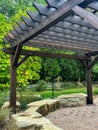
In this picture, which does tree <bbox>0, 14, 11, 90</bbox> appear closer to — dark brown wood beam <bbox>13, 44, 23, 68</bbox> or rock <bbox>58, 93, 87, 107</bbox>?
rock <bbox>58, 93, 87, 107</bbox>

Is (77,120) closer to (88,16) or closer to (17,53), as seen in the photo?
(17,53)

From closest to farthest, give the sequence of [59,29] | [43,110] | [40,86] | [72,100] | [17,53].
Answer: [59,29] < [17,53] < [43,110] < [72,100] < [40,86]

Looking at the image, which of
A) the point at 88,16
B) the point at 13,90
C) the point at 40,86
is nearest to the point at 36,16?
the point at 88,16

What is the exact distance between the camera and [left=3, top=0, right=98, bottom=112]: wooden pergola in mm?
3631

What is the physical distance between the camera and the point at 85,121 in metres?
6.46

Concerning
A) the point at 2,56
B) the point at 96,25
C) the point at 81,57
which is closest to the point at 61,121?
the point at 81,57

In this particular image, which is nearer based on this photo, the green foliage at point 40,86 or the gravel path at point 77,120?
the gravel path at point 77,120

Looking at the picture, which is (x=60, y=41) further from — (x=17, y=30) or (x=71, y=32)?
(x=17, y=30)

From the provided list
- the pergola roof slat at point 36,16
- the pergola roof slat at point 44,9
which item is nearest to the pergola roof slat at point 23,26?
the pergola roof slat at point 36,16

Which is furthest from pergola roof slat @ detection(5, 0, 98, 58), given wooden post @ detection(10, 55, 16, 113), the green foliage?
the green foliage

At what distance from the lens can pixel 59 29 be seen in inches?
225

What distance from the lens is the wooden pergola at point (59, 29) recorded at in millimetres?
3631

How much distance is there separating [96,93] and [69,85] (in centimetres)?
417

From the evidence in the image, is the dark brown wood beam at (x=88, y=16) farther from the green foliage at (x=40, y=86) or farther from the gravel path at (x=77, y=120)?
the green foliage at (x=40, y=86)
